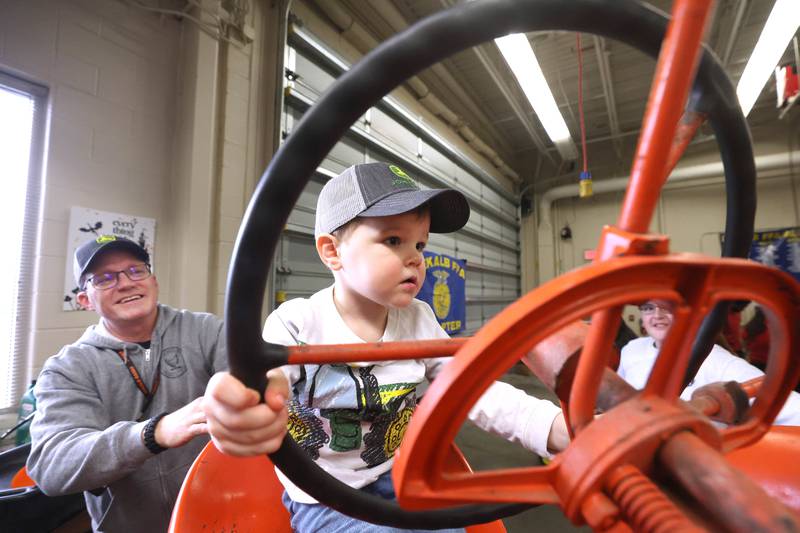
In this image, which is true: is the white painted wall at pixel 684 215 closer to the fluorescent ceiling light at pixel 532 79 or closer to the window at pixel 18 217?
the fluorescent ceiling light at pixel 532 79

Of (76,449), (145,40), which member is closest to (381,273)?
Answer: (76,449)

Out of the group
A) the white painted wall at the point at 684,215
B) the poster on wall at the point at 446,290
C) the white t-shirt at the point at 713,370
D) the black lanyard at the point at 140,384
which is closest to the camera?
the white t-shirt at the point at 713,370

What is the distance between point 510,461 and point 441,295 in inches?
50.2

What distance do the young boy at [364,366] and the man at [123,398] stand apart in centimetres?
23

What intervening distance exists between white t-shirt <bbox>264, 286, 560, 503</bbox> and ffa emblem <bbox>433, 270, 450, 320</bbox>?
216 centimetres

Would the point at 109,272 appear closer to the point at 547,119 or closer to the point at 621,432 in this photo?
the point at 621,432

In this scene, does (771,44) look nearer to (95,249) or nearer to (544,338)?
(544,338)

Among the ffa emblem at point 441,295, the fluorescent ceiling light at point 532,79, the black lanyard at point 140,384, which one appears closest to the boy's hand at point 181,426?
the black lanyard at point 140,384

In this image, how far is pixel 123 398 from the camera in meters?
1.03

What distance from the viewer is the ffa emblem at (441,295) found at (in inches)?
117

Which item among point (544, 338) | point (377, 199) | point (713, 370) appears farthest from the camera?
point (713, 370)

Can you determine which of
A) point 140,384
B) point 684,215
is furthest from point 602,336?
point 684,215

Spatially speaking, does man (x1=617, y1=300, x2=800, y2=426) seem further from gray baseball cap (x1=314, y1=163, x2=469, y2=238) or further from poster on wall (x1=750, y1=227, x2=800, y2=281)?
poster on wall (x1=750, y1=227, x2=800, y2=281)

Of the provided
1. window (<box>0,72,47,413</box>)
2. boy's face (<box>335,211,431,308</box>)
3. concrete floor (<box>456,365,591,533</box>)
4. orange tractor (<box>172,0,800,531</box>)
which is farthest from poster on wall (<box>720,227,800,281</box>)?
window (<box>0,72,47,413</box>)
